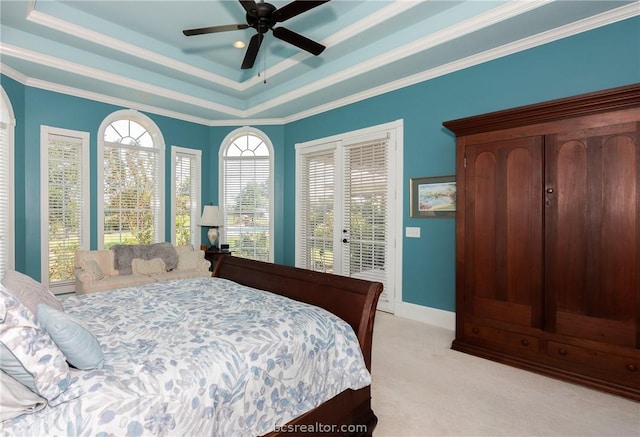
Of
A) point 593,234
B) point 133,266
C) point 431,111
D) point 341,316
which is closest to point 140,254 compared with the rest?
point 133,266

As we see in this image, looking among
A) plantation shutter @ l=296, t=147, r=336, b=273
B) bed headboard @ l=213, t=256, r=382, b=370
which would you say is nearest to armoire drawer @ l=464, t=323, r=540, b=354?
bed headboard @ l=213, t=256, r=382, b=370

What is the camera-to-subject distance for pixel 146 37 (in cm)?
403

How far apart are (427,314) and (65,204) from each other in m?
4.93

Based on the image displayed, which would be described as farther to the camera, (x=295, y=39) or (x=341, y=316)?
(x=295, y=39)

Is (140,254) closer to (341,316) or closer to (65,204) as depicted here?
(65,204)

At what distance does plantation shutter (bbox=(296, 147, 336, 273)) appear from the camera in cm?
508

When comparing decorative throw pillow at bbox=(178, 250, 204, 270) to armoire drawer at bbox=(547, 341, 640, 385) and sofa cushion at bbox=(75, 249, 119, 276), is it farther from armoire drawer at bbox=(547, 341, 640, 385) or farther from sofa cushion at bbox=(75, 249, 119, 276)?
armoire drawer at bbox=(547, 341, 640, 385)

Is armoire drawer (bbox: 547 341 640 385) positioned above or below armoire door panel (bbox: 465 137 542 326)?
below

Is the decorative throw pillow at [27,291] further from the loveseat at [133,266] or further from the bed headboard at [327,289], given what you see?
the loveseat at [133,266]

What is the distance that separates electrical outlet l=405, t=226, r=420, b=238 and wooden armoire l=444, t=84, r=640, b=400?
2.95 ft

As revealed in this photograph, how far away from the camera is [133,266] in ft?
14.1

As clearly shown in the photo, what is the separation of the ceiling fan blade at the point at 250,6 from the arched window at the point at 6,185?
10.5 feet

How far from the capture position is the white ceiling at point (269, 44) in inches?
118

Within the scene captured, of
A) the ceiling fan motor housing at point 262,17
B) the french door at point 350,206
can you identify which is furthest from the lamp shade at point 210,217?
the ceiling fan motor housing at point 262,17
